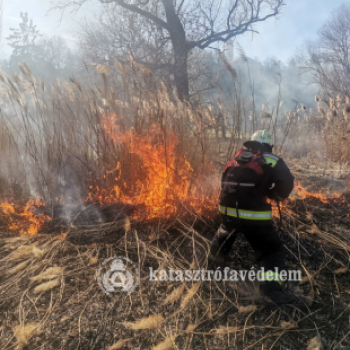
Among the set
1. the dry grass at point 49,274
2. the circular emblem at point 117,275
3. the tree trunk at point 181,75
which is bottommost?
the circular emblem at point 117,275

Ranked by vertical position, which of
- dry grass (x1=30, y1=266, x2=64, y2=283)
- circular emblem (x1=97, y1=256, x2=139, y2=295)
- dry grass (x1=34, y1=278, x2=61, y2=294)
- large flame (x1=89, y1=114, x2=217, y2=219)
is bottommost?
circular emblem (x1=97, y1=256, x2=139, y2=295)

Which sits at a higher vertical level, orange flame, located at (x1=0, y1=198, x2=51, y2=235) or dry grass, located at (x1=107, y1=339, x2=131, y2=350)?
orange flame, located at (x1=0, y1=198, x2=51, y2=235)

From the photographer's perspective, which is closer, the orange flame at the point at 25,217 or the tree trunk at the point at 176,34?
the orange flame at the point at 25,217

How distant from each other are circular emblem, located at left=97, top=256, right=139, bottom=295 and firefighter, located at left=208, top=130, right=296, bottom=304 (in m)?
1.08

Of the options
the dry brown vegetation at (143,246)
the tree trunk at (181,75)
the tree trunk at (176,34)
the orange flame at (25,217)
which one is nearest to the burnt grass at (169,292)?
the dry brown vegetation at (143,246)

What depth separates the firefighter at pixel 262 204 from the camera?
220cm

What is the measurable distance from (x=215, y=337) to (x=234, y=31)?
36.9 ft

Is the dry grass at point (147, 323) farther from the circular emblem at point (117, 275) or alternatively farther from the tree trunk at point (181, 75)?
the tree trunk at point (181, 75)

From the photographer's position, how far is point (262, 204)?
2.24m

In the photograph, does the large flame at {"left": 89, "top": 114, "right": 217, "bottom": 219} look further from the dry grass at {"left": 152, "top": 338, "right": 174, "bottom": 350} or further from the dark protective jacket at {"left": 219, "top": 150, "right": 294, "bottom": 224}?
the dry grass at {"left": 152, "top": 338, "right": 174, "bottom": 350}

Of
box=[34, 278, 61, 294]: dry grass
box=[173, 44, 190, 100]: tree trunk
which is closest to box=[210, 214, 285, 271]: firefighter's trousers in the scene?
box=[34, 278, 61, 294]: dry grass

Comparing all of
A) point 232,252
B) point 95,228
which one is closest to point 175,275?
point 232,252

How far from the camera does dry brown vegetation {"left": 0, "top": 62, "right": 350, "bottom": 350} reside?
6.43 ft

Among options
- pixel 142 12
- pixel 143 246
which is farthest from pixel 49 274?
pixel 142 12
